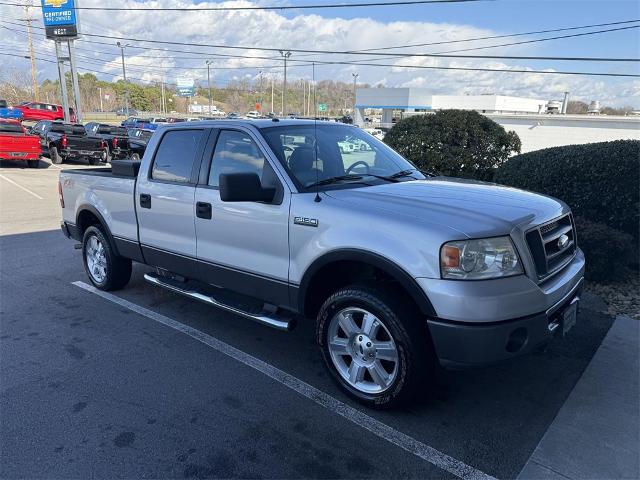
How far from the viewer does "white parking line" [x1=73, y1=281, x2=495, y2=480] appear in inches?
111

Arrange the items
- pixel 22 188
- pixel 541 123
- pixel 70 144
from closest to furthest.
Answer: pixel 22 188
pixel 70 144
pixel 541 123

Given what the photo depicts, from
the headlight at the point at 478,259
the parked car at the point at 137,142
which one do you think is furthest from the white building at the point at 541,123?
the headlight at the point at 478,259

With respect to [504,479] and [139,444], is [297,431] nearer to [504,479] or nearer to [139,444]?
[139,444]

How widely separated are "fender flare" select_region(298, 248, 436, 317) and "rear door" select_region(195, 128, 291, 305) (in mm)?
332

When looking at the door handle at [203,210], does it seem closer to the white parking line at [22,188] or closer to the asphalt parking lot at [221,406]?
the asphalt parking lot at [221,406]

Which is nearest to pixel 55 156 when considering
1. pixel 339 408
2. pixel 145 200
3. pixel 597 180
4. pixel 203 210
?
pixel 145 200

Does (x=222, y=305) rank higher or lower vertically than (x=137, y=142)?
lower

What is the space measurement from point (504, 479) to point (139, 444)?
212 cm

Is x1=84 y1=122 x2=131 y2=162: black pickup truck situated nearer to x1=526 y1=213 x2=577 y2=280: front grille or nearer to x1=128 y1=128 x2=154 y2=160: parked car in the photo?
x1=128 y1=128 x2=154 y2=160: parked car

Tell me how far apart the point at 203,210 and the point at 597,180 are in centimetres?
523

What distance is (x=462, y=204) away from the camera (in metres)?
3.28

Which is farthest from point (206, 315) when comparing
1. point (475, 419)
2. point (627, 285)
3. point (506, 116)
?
point (506, 116)

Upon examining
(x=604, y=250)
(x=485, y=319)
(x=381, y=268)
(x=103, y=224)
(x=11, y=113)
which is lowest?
(x=604, y=250)

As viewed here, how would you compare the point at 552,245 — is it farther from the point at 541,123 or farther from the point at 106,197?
the point at 541,123
